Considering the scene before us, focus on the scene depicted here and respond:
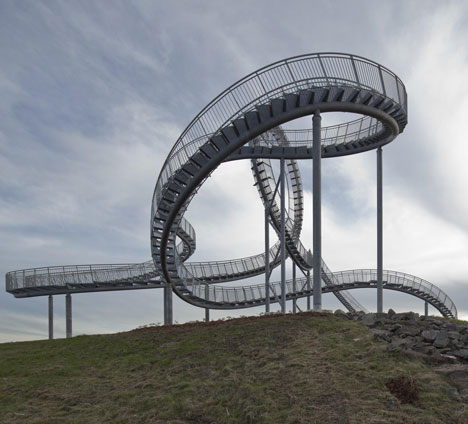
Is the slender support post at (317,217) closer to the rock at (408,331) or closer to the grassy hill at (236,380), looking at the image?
the grassy hill at (236,380)

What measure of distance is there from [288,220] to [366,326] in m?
21.7

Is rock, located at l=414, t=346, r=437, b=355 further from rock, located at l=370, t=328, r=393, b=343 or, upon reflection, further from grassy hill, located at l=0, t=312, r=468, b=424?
rock, located at l=370, t=328, r=393, b=343

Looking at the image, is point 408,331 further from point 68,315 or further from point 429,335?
point 68,315

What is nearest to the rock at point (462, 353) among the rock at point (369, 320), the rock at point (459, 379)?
the rock at point (459, 379)

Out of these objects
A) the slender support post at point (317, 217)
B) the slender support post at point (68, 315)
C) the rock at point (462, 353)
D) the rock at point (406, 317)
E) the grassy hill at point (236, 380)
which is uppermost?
the slender support post at point (317, 217)

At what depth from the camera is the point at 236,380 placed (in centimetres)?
1234

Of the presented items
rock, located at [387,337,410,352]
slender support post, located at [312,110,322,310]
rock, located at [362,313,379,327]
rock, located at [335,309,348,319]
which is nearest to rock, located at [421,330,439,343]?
rock, located at [387,337,410,352]

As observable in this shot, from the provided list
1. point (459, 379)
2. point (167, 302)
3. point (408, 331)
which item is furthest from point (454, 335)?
point (167, 302)

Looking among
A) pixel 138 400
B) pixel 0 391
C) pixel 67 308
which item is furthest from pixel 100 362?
pixel 67 308

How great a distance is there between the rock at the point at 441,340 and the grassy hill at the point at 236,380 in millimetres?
1419

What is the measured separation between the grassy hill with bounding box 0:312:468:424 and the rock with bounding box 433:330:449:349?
142cm

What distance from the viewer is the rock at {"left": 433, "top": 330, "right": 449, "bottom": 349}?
45.6 feet

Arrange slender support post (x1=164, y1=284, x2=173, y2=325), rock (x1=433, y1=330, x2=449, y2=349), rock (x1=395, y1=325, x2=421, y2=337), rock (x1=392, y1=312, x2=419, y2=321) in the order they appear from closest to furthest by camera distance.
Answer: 1. rock (x1=433, y1=330, x2=449, y2=349)
2. rock (x1=395, y1=325, x2=421, y2=337)
3. rock (x1=392, y1=312, x2=419, y2=321)
4. slender support post (x1=164, y1=284, x2=173, y2=325)

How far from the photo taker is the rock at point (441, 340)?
45.6 feet
